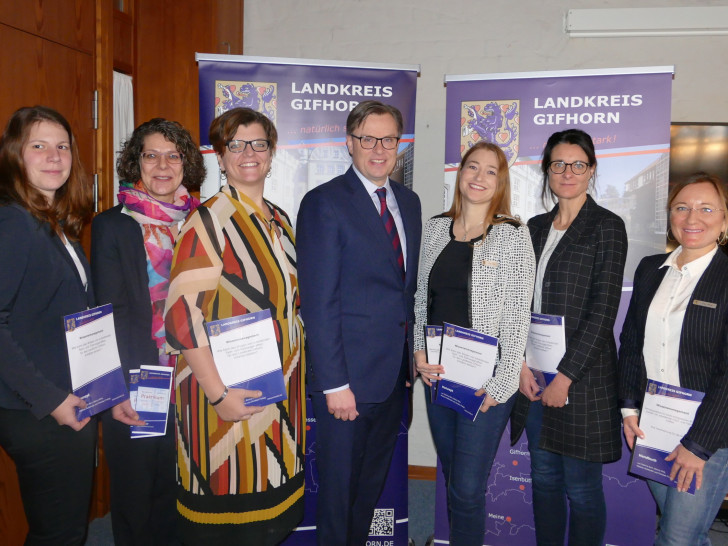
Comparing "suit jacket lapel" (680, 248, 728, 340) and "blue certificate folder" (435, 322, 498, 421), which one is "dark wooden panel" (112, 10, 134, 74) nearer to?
"blue certificate folder" (435, 322, 498, 421)

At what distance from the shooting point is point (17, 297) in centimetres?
171

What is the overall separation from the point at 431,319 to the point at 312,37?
243cm

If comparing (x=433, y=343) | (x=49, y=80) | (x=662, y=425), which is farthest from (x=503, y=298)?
(x=49, y=80)

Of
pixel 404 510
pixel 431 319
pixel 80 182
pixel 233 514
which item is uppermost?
pixel 80 182

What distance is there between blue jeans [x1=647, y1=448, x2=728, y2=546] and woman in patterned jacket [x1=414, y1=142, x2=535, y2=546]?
0.64 metres

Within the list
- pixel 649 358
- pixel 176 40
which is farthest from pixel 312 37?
pixel 649 358

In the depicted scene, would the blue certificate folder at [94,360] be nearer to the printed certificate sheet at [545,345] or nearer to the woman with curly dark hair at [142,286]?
the woman with curly dark hair at [142,286]

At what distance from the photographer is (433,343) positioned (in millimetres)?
2162

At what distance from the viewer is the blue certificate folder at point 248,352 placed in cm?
173

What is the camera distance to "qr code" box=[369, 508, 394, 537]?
111 inches

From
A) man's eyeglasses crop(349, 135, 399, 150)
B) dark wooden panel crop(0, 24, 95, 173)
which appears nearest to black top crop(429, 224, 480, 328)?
man's eyeglasses crop(349, 135, 399, 150)

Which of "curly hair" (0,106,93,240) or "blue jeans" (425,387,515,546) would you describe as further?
"blue jeans" (425,387,515,546)

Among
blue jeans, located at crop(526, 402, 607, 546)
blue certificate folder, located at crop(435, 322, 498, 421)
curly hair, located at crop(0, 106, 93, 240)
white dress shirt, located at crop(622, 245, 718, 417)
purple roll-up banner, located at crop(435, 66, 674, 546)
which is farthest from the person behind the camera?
purple roll-up banner, located at crop(435, 66, 674, 546)

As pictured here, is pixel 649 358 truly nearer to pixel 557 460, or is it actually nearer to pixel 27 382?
pixel 557 460
